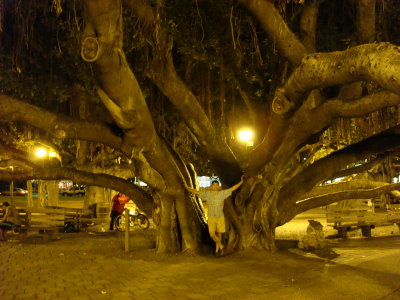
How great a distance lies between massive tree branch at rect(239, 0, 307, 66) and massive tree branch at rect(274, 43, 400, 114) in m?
0.86

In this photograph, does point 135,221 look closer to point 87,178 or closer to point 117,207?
point 117,207

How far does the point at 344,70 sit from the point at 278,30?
2.37 m

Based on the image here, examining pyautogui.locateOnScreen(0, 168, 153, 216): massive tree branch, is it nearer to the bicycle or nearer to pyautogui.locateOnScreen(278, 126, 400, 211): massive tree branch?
pyautogui.locateOnScreen(278, 126, 400, 211): massive tree branch

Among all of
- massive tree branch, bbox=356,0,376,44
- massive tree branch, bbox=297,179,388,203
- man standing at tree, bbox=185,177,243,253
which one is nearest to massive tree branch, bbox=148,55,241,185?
man standing at tree, bbox=185,177,243,253

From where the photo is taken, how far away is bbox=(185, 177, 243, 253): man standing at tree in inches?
377

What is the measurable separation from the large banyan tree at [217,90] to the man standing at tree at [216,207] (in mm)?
473

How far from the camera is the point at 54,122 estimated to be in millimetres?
8641

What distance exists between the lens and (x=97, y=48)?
22.1 ft

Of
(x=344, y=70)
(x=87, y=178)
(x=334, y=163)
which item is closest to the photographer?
(x=344, y=70)

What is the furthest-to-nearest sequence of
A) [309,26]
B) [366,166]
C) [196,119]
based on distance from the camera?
[366,166]
[196,119]
[309,26]

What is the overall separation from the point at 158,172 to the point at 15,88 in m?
5.89

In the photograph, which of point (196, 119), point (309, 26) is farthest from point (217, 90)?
point (309, 26)

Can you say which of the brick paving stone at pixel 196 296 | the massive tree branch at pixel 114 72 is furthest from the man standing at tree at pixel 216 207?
the brick paving stone at pixel 196 296

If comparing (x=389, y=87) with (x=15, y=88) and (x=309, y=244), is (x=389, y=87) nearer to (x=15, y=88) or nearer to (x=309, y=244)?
(x=309, y=244)
